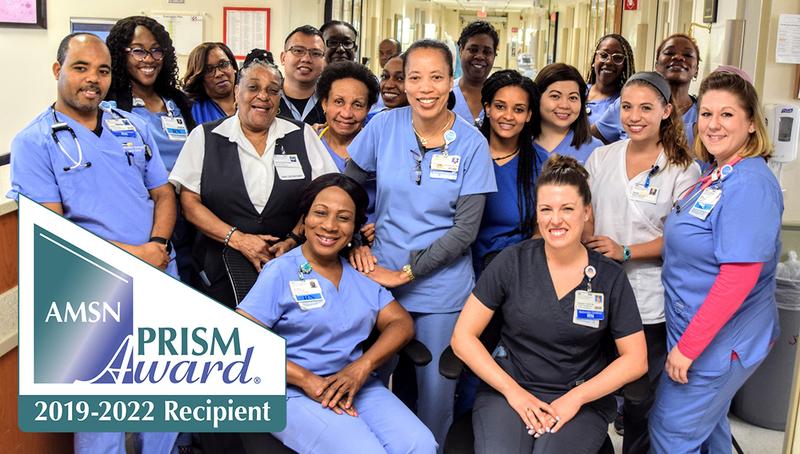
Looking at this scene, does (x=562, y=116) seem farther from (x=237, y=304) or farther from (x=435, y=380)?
(x=237, y=304)

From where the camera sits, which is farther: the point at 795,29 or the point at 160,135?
the point at 795,29

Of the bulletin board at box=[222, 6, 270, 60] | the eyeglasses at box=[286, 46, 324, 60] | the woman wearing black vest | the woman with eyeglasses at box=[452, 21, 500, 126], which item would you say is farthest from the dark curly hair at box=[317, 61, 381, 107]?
the bulletin board at box=[222, 6, 270, 60]

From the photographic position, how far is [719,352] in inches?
88.9

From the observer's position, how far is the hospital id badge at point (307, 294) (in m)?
2.22

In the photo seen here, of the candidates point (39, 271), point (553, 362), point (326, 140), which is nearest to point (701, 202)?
point (553, 362)

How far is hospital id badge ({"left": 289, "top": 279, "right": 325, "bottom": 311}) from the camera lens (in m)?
2.22

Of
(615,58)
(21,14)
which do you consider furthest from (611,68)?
(21,14)

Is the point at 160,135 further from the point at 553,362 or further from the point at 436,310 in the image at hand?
the point at 553,362

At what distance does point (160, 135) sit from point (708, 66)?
360 centimetres

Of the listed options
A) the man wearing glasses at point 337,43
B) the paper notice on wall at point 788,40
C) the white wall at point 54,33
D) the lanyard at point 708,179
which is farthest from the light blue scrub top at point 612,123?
the white wall at point 54,33

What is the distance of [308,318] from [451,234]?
1.81 feet

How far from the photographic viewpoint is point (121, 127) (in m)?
2.41
